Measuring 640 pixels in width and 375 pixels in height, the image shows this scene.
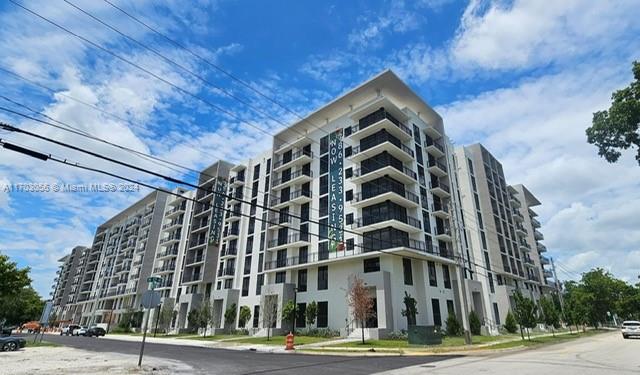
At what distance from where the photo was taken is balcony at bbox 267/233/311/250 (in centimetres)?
3962

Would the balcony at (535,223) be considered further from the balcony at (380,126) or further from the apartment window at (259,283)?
the apartment window at (259,283)

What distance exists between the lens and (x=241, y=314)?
41.1 m

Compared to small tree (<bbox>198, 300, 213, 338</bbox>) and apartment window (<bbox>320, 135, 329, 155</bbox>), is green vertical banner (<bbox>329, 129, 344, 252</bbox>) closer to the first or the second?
apartment window (<bbox>320, 135, 329, 155</bbox>)

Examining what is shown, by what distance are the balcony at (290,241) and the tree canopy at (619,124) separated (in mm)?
29105

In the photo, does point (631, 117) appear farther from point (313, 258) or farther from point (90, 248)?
point (90, 248)

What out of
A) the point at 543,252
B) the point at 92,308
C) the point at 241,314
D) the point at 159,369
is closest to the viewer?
the point at 159,369

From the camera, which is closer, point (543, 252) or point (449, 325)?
point (449, 325)

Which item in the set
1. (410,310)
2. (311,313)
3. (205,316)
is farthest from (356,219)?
(205,316)

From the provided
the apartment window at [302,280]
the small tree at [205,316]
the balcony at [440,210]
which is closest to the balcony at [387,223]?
the balcony at [440,210]

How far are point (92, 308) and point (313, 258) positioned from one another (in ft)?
251

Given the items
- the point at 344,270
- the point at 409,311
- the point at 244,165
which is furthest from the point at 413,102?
the point at 244,165

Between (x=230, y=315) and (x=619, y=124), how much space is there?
41.7 metres

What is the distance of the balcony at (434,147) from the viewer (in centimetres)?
4209

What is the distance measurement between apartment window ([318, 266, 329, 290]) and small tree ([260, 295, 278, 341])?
17.5ft
